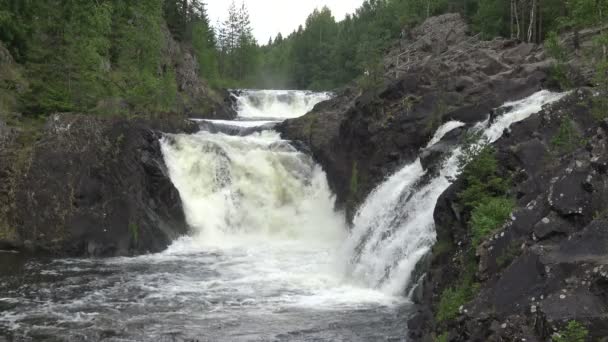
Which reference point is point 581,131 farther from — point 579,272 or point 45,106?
point 45,106

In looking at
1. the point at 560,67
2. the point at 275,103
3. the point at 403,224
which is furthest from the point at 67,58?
the point at 275,103

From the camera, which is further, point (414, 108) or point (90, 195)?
point (414, 108)

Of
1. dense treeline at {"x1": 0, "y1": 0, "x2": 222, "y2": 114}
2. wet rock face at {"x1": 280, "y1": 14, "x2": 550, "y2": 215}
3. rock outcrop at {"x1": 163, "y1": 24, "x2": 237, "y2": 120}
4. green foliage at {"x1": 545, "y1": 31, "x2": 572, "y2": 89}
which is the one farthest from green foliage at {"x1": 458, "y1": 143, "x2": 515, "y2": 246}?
rock outcrop at {"x1": 163, "y1": 24, "x2": 237, "y2": 120}

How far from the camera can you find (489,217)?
451 inches

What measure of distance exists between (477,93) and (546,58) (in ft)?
12.4

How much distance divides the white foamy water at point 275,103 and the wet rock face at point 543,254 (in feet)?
130

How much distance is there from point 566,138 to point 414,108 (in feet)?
36.8

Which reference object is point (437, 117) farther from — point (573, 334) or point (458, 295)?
point (573, 334)

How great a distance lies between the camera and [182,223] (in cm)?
2477

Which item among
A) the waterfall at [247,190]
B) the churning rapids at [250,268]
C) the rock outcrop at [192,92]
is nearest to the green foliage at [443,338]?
the churning rapids at [250,268]

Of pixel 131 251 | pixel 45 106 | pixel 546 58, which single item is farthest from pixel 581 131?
pixel 45 106

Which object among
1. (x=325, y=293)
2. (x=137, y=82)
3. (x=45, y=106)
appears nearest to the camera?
(x=325, y=293)

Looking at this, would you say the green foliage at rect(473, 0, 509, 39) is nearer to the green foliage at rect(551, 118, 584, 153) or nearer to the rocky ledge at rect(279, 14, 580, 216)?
the rocky ledge at rect(279, 14, 580, 216)

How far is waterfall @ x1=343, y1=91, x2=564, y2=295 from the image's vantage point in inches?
615
